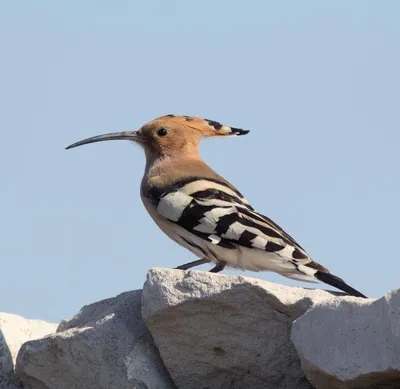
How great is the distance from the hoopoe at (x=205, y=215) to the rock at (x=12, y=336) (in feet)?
2.39

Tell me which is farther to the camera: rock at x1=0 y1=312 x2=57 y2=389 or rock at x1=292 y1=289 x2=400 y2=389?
rock at x1=0 y1=312 x2=57 y2=389

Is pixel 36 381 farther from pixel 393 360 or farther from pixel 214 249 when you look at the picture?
pixel 393 360

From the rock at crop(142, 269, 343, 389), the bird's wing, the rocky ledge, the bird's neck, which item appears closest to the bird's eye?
the bird's neck

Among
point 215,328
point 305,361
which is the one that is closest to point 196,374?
point 215,328

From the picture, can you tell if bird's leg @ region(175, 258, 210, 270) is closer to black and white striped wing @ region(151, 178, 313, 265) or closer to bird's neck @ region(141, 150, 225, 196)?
black and white striped wing @ region(151, 178, 313, 265)

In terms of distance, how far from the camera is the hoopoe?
506cm

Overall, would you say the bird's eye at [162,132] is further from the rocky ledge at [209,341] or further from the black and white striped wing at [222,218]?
the rocky ledge at [209,341]

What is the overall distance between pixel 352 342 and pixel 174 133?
9.05 ft

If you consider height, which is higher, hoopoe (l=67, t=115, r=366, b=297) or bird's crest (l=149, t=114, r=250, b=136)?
bird's crest (l=149, t=114, r=250, b=136)

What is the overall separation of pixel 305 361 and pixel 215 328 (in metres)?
0.53

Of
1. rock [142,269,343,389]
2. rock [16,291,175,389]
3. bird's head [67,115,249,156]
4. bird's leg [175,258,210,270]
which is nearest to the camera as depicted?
rock [142,269,343,389]

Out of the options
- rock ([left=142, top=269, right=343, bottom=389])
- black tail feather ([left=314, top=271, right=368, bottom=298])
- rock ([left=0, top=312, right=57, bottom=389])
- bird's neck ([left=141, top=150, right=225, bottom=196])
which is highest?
bird's neck ([left=141, top=150, right=225, bottom=196])

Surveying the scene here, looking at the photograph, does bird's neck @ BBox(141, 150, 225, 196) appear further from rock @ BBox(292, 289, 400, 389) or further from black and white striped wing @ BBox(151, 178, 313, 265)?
rock @ BBox(292, 289, 400, 389)

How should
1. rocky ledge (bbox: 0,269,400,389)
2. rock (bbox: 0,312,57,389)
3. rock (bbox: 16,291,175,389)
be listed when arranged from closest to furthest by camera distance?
rocky ledge (bbox: 0,269,400,389), rock (bbox: 16,291,175,389), rock (bbox: 0,312,57,389)
